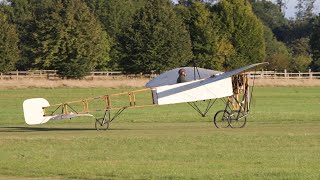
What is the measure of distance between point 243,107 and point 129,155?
863 centimetres

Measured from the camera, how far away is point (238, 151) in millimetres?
21500

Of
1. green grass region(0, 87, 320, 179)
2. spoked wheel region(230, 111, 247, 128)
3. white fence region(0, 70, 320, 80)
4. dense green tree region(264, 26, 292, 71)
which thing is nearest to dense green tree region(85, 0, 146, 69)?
dense green tree region(264, 26, 292, 71)

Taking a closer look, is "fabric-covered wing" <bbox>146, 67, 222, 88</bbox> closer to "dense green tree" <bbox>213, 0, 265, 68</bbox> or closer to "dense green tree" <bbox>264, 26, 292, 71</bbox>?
"dense green tree" <bbox>264, 26, 292, 71</bbox>

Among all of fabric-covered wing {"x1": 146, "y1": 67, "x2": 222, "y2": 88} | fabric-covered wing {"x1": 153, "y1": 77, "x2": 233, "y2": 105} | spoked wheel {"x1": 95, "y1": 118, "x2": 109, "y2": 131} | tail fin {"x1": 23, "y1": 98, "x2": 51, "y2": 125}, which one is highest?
fabric-covered wing {"x1": 146, "y1": 67, "x2": 222, "y2": 88}

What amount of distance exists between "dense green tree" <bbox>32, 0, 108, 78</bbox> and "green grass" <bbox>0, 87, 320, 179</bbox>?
167 feet

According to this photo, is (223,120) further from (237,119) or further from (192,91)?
(192,91)

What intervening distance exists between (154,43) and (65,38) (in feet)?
29.6

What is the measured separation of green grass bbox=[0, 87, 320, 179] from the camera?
1778cm

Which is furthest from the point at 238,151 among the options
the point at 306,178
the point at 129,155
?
the point at 306,178

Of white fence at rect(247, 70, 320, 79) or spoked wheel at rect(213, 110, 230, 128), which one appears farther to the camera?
white fence at rect(247, 70, 320, 79)

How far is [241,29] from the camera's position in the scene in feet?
333

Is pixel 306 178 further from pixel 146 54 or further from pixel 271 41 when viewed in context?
pixel 271 41

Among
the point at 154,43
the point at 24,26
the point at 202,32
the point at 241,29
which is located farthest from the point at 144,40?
the point at 24,26

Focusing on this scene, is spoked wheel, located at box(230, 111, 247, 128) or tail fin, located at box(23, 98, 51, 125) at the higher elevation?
tail fin, located at box(23, 98, 51, 125)
